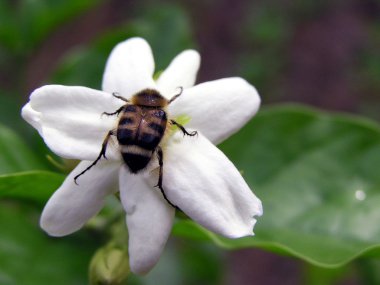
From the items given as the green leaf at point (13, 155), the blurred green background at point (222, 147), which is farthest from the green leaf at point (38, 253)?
the green leaf at point (13, 155)

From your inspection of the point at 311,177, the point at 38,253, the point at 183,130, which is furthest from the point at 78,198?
the point at 311,177

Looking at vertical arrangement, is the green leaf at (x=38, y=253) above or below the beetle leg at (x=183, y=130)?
below

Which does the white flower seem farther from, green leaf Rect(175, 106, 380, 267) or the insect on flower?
green leaf Rect(175, 106, 380, 267)

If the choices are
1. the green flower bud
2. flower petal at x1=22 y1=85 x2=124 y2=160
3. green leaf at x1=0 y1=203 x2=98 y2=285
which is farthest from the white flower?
green leaf at x1=0 y1=203 x2=98 y2=285

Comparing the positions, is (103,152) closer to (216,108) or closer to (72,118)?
(72,118)

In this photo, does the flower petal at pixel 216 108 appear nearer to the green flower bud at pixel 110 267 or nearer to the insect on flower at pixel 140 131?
the insect on flower at pixel 140 131

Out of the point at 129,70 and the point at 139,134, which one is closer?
the point at 139,134
